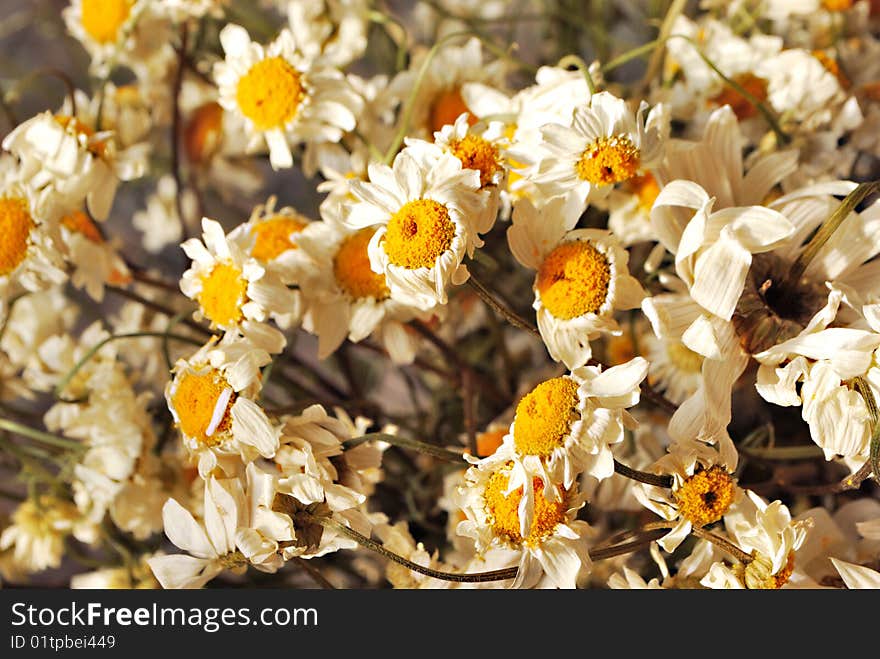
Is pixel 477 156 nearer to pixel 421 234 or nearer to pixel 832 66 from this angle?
pixel 421 234

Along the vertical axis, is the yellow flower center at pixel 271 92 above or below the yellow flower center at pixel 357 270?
above

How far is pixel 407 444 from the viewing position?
0.34 m

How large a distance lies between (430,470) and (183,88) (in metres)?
0.31

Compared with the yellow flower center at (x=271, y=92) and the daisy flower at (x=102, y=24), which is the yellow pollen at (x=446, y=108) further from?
the daisy flower at (x=102, y=24)

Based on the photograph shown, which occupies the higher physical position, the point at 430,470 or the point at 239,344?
the point at 239,344

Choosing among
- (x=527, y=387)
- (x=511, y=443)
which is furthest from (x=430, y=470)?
(x=511, y=443)

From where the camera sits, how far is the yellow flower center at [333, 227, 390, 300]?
0.40 metres

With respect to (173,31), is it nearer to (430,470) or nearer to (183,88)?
(183,88)

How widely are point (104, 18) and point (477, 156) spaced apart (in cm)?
29

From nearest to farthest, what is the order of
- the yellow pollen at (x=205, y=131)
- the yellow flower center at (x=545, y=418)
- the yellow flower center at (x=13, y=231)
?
1. the yellow flower center at (x=545, y=418)
2. the yellow flower center at (x=13, y=231)
3. the yellow pollen at (x=205, y=131)

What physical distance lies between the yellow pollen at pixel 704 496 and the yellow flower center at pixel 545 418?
0.06 m

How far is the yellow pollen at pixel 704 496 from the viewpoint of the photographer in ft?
1.09

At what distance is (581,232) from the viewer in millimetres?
346

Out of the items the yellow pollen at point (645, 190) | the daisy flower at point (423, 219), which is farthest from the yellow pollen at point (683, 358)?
the daisy flower at point (423, 219)
